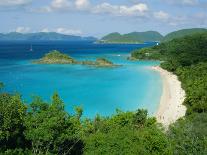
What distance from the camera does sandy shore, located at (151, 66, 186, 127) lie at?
39244 mm

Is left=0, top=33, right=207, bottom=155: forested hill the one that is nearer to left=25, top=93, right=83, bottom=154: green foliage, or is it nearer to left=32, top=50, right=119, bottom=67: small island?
left=25, top=93, right=83, bottom=154: green foliage

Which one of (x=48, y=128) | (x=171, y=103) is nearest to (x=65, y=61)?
(x=171, y=103)

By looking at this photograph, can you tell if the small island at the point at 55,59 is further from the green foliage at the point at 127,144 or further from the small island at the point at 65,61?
the green foliage at the point at 127,144

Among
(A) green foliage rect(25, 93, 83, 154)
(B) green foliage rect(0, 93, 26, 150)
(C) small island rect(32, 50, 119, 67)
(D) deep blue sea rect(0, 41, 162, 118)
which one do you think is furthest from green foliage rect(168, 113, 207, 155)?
(C) small island rect(32, 50, 119, 67)

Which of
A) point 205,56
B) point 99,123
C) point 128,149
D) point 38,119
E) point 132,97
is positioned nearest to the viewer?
point 128,149

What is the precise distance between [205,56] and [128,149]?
254ft

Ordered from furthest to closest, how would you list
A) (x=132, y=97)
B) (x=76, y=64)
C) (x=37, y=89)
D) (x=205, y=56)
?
(x=76, y=64) < (x=205, y=56) < (x=37, y=89) < (x=132, y=97)

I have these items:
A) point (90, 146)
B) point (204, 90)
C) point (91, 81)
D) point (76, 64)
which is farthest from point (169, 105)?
point (76, 64)

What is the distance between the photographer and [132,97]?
5406 cm

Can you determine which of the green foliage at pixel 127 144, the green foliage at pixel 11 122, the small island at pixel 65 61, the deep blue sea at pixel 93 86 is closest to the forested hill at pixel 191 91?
the green foliage at pixel 127 144

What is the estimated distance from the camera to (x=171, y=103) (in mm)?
47406

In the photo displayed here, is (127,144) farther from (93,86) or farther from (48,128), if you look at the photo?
(93,86)

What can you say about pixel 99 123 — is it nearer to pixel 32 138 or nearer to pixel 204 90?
pixel 32 138

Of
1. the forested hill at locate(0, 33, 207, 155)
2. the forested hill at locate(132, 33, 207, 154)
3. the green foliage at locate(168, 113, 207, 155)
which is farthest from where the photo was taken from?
the forested hill at locate(132, 33, 207, 154)
